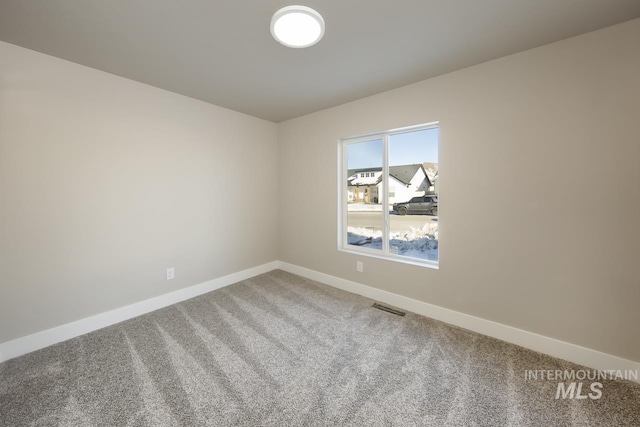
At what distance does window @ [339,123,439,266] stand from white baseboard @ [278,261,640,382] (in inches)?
17.9

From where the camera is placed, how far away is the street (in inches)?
107

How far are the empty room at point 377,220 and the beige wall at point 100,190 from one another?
0.02 metres

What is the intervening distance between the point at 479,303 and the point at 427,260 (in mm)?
594

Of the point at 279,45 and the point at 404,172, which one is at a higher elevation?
the point at 279,45

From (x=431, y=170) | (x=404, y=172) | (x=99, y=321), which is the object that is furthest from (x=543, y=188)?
(x=99, y=321)

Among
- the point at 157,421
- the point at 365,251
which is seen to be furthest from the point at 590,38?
the point at 157,421

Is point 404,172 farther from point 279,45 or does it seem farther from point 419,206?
point 279,45

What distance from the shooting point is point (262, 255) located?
150 inches

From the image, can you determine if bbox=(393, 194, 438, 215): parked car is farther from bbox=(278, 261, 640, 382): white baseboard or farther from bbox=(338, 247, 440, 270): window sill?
bbox=(278, 261, 640, 382): white baseboard

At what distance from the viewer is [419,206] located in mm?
2721

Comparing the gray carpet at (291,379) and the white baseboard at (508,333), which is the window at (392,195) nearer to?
the white baseboard at (508,333)

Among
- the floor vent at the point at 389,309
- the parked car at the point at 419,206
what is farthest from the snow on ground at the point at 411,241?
the floor vent at the point at 389,309

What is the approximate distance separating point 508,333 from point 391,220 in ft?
4.88

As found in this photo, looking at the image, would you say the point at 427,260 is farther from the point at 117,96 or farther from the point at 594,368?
the point at 117,96
